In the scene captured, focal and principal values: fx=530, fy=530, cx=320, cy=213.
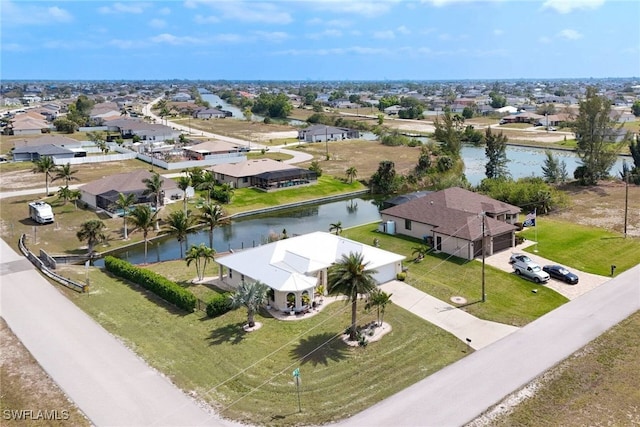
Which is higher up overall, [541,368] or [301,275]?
[301,275]

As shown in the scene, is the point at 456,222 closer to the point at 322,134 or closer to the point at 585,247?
the point at 585,247

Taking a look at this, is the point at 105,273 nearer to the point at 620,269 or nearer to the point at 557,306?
the point at 557,306

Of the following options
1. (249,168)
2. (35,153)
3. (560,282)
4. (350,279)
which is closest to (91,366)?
(350,279)

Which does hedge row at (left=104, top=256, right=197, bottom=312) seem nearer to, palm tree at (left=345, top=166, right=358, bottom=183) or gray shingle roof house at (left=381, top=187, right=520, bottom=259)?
gray shingle roof house at (left=381, top=187, right=520, bottom=259)

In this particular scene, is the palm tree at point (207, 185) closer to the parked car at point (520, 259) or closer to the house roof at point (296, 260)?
the house roof at point (296, 260)

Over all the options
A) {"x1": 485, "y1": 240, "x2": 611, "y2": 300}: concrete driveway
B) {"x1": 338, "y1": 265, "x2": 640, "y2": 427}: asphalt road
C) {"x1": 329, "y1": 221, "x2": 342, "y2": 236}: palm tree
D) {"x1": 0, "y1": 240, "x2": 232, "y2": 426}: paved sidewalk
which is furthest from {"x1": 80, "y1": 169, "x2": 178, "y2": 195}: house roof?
{"x1": 338, "y1": 265, "x2": 640, "y2": 427}: asphalt road

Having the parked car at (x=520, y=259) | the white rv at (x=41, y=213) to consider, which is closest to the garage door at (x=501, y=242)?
the parked car at (x=520, y=259)

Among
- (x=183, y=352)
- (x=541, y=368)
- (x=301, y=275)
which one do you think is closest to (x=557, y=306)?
(x=541, y=368)
